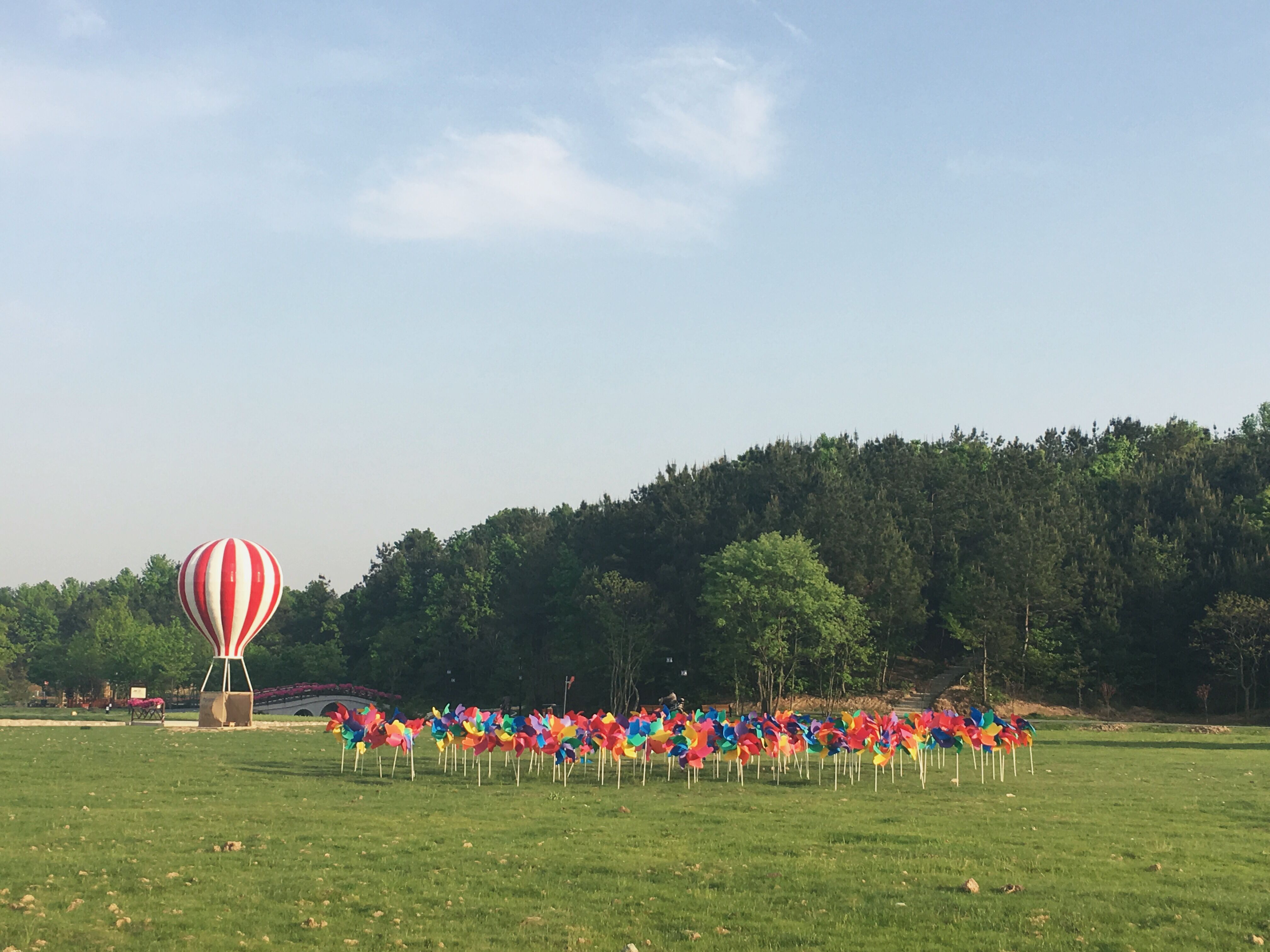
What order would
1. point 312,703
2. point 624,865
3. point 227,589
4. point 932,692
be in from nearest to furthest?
1. point 624,865
2. point 227,589
3. point 932,692
4. point 312,703

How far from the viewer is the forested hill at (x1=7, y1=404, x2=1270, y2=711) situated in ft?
250

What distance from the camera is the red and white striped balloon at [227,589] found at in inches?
Result: 2183

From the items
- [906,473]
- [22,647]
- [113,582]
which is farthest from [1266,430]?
[113,582]

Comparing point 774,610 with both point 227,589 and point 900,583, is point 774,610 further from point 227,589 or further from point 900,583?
point 227,589

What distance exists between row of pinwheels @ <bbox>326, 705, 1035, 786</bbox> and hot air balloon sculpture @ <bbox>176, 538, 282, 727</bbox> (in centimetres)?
2659

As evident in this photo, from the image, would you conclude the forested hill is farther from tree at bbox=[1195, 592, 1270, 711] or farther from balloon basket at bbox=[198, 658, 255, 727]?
balloon basket at bbox=[198, 658, 255, 727]

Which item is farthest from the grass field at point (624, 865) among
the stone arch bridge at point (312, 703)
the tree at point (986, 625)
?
the stone arch bridge at point (312, 703)

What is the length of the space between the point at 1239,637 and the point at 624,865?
6775cm

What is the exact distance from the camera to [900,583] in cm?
7962

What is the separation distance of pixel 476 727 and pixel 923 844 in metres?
15.4

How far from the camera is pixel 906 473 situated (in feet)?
318

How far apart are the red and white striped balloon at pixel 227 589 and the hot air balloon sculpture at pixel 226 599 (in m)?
0.03

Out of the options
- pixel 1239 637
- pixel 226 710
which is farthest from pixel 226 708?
pixel 1239 637

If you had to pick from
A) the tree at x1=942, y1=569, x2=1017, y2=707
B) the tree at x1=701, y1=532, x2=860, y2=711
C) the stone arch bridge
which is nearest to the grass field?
the tree at x1=701, y1=532, x2=860, y2=711
